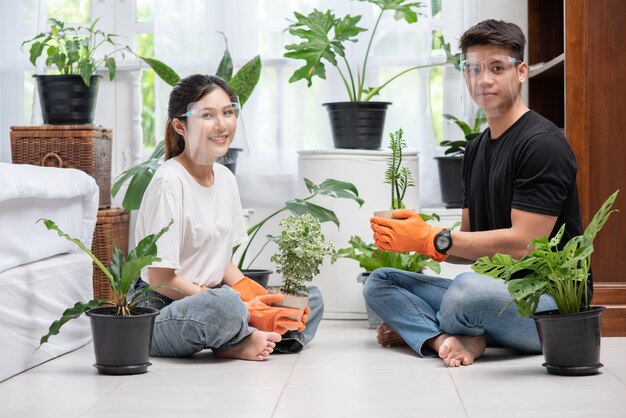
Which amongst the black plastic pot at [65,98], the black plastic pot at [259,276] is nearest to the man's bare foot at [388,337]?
the black plastic pot at [259,276]

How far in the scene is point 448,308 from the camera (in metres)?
2.48

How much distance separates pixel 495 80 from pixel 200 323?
41.8 inches

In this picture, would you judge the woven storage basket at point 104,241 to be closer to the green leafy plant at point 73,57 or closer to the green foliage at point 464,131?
the green leafy plant at point 73,57

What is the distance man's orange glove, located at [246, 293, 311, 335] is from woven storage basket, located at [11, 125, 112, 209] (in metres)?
1.17

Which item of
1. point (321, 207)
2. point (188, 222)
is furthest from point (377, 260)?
point (188, 222)

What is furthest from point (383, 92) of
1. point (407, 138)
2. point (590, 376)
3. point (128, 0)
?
point (590, 376)

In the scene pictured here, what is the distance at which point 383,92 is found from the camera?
383 cm

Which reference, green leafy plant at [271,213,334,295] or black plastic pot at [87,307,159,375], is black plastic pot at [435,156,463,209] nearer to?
green leafy plant at [271,213,334,295]

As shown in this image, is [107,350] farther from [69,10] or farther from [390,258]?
[69,10]

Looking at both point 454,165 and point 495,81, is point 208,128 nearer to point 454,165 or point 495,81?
point 495,81

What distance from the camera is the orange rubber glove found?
275cm

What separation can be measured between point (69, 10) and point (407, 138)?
1612 millimetres

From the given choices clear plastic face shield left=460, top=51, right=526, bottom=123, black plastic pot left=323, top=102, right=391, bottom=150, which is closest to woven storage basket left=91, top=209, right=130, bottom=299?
black plastic pot left=323, top=102, right=391, bottom=150

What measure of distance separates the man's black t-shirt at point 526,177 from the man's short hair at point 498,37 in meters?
0.19
